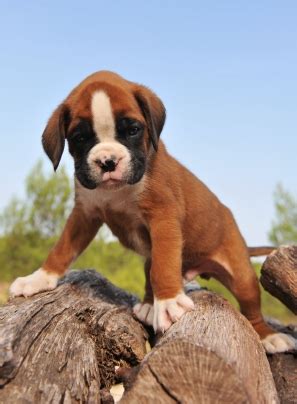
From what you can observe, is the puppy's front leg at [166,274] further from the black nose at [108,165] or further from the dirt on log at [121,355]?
the black nose at [108,165]

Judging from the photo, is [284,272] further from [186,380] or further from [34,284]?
[186,380]

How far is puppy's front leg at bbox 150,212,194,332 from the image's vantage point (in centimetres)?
434

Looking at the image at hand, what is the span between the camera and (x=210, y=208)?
563 cm

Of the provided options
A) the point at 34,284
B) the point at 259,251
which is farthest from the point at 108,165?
the point at 259,251

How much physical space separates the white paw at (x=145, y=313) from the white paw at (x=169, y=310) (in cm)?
61

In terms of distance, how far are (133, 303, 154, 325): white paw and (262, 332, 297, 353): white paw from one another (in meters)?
1.30

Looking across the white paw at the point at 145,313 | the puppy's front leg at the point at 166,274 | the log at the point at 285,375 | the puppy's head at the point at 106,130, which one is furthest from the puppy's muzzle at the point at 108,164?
the log at the point at 285,375

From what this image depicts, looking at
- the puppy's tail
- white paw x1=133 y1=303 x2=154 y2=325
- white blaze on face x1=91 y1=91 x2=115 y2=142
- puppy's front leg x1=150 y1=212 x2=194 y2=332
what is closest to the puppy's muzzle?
white blaze on face x1=91 y1=91 x2=115 y2=142

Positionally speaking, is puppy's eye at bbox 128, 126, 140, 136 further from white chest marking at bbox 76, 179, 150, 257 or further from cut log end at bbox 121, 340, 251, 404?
cut log end at bbox 121, 340, 251, 404

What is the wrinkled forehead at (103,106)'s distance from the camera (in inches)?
171

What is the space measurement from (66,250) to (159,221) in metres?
1.03

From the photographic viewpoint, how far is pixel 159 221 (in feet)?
15.7

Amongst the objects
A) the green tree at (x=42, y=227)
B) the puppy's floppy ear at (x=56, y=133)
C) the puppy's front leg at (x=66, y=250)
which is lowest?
the green tree at (x=42, y=227)

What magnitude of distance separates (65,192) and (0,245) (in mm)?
2506
